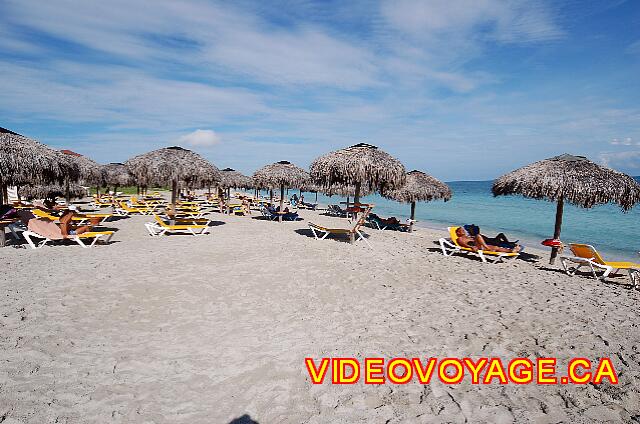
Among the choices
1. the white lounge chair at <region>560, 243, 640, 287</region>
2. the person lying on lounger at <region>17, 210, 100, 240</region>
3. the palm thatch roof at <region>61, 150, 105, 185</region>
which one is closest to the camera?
the white lounge chair at <region>560, 243, 640, 287</region>

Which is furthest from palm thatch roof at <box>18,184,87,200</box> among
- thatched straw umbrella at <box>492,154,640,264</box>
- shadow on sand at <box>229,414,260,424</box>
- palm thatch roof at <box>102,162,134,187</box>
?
thatched straw umbrella at <box>492,154,640,264</box>

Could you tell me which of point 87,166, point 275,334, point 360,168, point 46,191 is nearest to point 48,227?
point 275,334

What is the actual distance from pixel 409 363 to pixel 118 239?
8.19 m

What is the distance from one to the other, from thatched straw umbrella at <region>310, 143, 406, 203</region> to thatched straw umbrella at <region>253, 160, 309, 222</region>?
3.82m

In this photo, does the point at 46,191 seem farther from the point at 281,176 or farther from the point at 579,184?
the point at 579,184

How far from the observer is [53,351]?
294cm

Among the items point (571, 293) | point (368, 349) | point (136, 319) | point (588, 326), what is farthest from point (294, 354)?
point (571, 293)

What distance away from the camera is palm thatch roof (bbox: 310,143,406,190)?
9.37 metres

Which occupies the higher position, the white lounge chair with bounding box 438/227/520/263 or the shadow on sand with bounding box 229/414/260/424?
the white lounge chair with bounding box 438/227/520/263

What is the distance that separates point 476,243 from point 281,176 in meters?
8.38

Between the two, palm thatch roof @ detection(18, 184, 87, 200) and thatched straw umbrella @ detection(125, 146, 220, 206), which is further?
palm thatch roof @ detection(18, 184, 87, 200)

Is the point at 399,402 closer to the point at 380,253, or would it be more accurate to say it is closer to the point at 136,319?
the point at 136,319

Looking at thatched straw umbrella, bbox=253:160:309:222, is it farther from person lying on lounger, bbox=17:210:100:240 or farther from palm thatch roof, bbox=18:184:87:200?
palm thatch roof, bbox=18:184:87:200

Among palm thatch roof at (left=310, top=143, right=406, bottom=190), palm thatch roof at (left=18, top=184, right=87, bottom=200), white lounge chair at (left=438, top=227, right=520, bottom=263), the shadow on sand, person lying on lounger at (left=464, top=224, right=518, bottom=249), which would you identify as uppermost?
palm thatch roof at (left=310, top=143, right=406, bottom=190)
